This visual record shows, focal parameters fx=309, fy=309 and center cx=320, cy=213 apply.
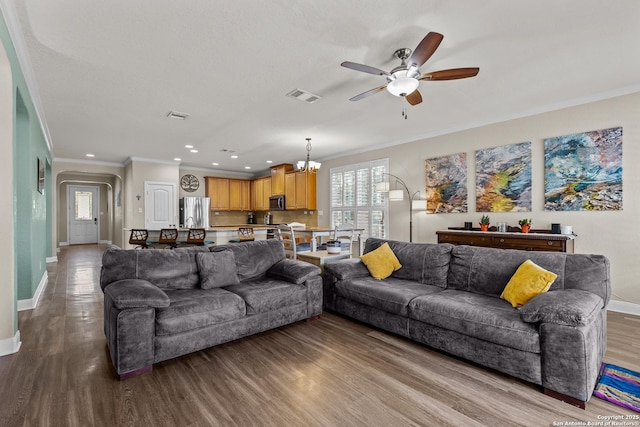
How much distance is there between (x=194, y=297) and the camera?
8.96 ft

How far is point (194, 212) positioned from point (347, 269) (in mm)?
6508

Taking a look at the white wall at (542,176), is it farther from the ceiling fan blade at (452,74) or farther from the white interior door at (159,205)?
the white interior door at (159,205)

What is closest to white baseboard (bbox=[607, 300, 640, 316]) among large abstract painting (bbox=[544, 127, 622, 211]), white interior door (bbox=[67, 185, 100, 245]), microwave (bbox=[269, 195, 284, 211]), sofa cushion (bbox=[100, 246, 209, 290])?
large abstract painting (bbox=[544, 127, 622, 211])

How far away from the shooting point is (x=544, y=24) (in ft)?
8.14

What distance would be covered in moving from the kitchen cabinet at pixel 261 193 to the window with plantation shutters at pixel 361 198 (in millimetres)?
2633

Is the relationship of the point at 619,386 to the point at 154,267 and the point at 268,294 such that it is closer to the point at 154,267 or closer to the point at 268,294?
the point at 268,294

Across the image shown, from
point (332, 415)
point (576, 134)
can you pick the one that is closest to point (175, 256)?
point (332, 415)

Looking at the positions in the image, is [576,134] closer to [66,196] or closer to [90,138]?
[90,138]

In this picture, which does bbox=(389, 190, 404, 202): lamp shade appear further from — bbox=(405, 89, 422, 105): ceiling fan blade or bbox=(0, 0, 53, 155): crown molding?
bbox=(0, 0, 53, 155): crown molding

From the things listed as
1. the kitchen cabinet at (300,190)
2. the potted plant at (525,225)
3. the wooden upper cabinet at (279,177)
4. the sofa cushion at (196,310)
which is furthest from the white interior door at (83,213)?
the potted plant at (525,225)

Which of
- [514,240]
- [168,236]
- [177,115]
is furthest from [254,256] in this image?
[514,240]

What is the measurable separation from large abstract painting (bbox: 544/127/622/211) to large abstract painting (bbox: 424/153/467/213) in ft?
3.89

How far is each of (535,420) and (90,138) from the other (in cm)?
745

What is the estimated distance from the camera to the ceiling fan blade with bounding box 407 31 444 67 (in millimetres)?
2188
